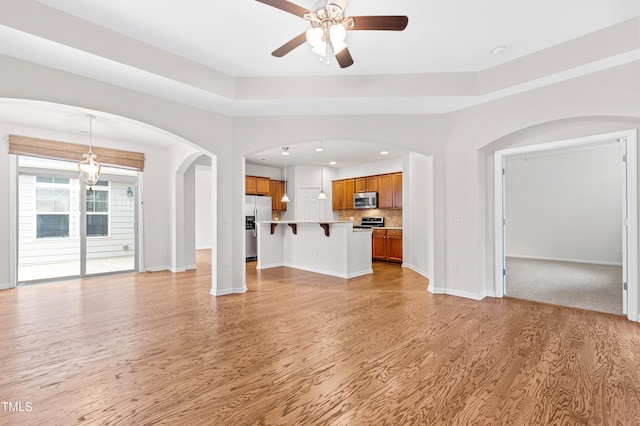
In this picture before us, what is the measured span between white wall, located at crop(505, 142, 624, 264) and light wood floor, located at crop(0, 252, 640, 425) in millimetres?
4698

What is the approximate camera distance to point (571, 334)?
2895 mm

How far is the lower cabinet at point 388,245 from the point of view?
719 centimetres

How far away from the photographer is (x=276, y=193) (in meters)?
8.92

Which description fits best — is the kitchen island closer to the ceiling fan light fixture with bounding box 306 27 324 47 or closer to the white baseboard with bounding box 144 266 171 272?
the white baseboard with bounding box 144 266 171 272

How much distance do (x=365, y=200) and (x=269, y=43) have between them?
5564mm

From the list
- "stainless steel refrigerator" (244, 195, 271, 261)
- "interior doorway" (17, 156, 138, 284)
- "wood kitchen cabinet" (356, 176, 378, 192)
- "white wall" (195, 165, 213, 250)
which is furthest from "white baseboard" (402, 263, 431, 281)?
"white wall" (195, 165, 213, 250)

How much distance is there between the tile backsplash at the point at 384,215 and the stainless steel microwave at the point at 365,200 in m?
0.41

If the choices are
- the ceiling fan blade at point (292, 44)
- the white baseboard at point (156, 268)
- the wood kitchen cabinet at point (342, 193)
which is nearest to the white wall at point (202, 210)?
the white baseboard at point (156, 268)

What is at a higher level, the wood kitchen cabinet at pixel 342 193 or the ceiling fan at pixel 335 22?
the ceiling fan at pixel 335 22

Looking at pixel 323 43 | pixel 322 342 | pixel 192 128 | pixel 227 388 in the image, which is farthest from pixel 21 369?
pixel 323 43

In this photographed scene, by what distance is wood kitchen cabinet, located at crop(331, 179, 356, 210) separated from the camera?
28.5 feet

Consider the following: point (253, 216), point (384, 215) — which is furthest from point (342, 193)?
point (253, 216)

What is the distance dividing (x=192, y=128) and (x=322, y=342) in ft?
10.9

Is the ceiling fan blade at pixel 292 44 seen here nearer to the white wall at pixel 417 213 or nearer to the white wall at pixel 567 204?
the white wall at pixel 417 213
